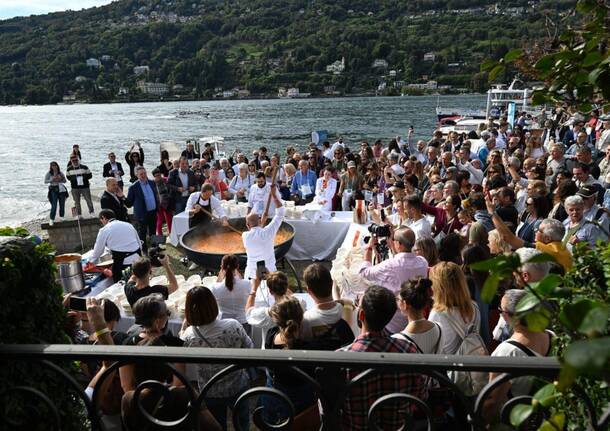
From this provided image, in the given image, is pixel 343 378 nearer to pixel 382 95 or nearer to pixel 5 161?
pixel 5 161

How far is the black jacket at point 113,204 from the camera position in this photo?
29.3 ft

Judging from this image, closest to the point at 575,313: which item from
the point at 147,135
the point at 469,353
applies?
the point at 469,353

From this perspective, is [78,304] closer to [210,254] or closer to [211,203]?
[210,254]

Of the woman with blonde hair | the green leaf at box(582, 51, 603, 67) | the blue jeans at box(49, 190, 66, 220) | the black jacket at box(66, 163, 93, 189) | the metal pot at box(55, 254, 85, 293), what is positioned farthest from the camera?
the blue jeans at box(49, 190, 66, 220)

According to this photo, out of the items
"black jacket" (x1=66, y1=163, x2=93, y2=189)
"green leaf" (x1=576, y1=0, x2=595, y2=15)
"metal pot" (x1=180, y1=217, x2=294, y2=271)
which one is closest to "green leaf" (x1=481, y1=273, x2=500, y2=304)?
"green leaf" (x1=576, y1=0, x2=595, y2=15)

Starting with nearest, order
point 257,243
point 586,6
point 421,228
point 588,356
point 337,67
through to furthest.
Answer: point 588,356
point 586,6
point 421,228
point 257,243
point 337,67

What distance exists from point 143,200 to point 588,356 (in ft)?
32.1

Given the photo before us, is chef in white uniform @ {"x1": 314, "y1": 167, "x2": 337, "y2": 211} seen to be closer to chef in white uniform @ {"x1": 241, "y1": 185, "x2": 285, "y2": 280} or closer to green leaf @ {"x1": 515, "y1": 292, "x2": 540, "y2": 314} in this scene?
chef in white uniform @ {"x1": 241, "y1": 185, "x2": 285, "y2": 280}

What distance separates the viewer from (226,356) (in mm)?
1682

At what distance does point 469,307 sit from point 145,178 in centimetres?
772

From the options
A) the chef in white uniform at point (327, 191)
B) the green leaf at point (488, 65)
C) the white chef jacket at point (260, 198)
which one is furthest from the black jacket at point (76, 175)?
the green leaf at point (488, 65)

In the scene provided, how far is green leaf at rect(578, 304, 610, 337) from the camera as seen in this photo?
71cm

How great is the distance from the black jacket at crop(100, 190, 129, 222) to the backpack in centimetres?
734

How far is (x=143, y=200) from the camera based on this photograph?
973 cm
